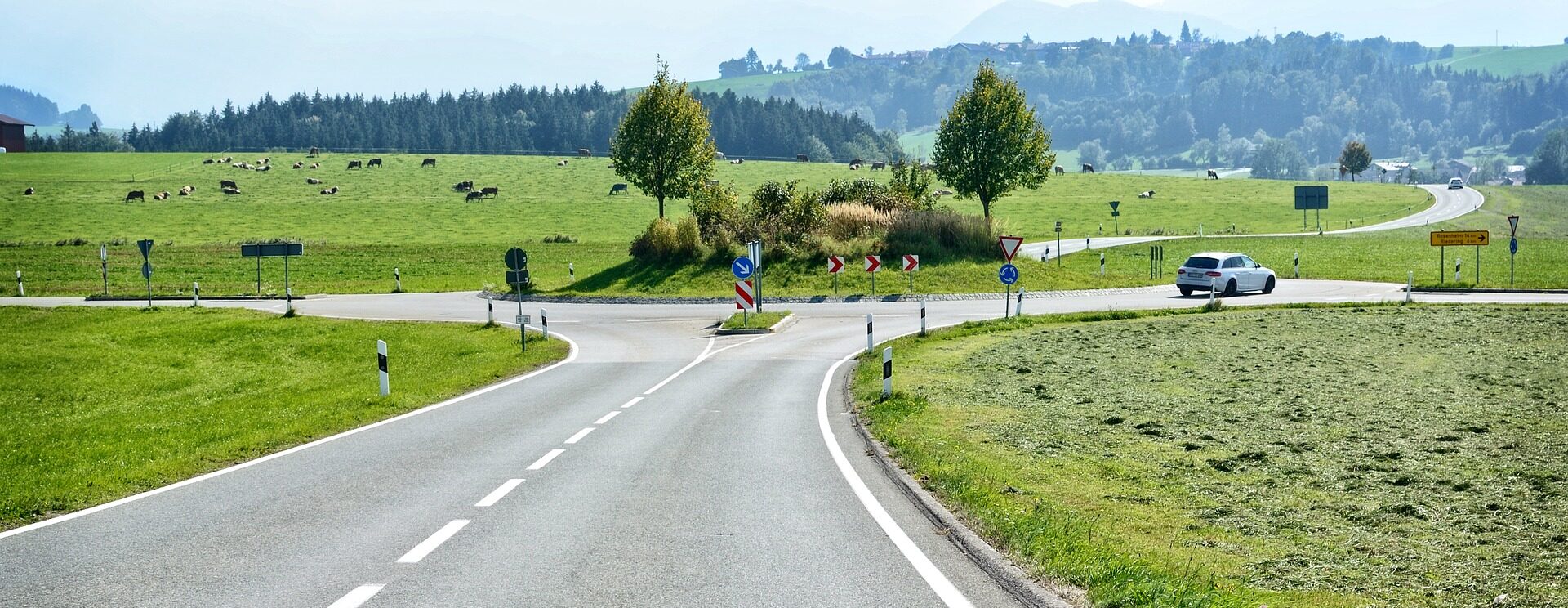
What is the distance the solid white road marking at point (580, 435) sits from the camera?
13594mm

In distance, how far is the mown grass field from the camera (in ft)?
176

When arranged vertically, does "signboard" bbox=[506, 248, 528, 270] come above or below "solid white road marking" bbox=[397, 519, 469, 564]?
above

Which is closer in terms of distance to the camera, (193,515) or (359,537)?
(359,537)

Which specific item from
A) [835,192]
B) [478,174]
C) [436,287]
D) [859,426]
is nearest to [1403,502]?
[859,426]

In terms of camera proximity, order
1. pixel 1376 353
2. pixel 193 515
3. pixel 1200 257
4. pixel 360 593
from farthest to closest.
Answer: pixel 1200 257 → pixel 1376 353 → pixel 193 515 → pixel 360 593

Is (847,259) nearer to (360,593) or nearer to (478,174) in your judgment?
(360,593)

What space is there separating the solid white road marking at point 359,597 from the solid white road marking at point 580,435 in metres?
6.82

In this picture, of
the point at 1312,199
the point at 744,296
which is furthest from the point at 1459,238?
the point at 1312,199

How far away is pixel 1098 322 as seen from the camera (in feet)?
104

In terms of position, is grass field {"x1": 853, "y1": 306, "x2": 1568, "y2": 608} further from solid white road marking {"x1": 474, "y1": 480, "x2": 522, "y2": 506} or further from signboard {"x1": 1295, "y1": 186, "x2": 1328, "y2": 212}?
signboard {"x1": 1295, "y1": 186, "x2": 1328, "y2": 212}

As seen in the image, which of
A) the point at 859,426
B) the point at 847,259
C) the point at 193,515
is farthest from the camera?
the point at 847,259

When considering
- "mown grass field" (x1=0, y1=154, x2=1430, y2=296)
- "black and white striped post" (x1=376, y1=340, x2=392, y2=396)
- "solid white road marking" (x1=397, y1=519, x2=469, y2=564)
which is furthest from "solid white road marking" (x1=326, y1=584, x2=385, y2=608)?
"mown grass field" (x1=0, y1=154, x2=1430, y2=296)

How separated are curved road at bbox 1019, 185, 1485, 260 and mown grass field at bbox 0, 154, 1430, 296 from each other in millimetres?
2675

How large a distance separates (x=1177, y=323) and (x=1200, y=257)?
1257 centimetres
